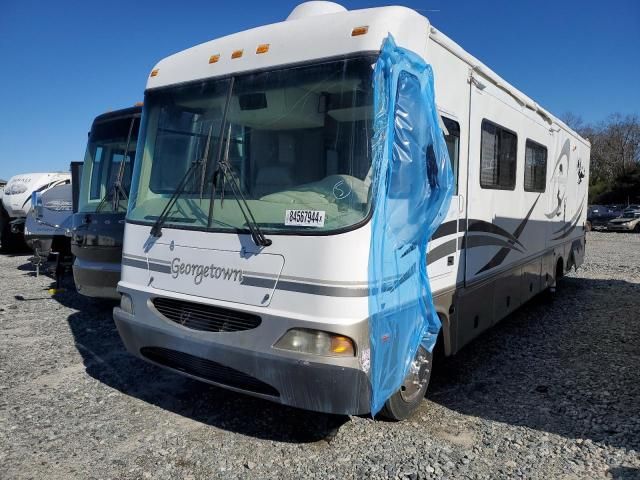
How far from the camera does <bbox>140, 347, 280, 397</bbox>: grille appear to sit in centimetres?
329

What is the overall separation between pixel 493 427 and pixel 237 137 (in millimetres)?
2753

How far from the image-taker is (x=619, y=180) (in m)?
43.3

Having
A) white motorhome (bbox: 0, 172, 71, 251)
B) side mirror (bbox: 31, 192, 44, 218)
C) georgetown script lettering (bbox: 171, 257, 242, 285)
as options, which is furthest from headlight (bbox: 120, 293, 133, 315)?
white motorhome (bbox: 0, 172, 71, 251)

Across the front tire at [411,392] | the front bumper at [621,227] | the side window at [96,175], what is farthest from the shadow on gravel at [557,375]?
the front bumper at [621,227]

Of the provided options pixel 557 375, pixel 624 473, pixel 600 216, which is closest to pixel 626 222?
pixel 600 216

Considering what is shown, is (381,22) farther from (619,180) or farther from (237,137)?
(619,180)

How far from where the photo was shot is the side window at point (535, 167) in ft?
20.1

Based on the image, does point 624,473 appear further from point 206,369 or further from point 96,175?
point 96,175

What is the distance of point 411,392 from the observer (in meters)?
3.88

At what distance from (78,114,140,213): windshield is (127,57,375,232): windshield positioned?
8.88ft

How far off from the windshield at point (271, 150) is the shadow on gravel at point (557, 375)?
2150mm

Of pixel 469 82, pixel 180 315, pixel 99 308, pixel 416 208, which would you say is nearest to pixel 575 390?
pixel 416 208

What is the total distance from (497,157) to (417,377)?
7.87ft

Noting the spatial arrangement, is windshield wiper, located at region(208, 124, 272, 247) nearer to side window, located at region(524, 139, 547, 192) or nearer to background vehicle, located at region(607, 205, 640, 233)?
side window, located at region(524, 139, 547, 192)
